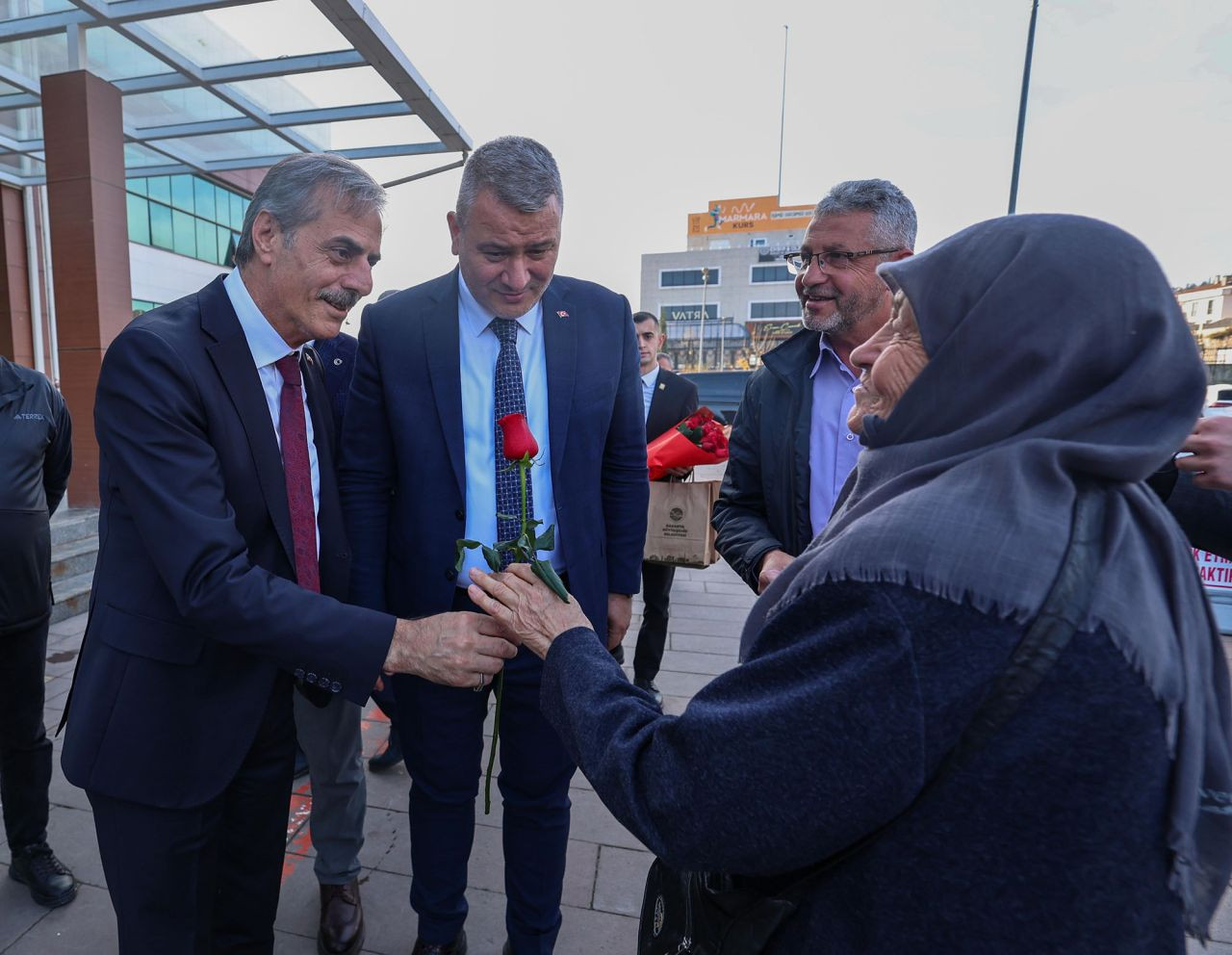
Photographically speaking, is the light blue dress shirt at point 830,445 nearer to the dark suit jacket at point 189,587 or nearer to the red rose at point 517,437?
the red rose at point 517,437

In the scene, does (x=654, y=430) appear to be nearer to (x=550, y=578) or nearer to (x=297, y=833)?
(x=297, y=833)

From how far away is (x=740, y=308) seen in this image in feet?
201

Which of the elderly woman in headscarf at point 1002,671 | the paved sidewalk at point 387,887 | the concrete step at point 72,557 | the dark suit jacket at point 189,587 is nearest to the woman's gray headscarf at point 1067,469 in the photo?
the elderly woman in headscarf at point 1002,671

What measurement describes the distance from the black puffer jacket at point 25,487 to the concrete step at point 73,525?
3.77m

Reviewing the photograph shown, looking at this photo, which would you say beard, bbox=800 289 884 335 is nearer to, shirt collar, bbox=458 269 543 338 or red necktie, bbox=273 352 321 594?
shirt collar, bbox=458 269 543 338

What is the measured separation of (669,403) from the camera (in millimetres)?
5129

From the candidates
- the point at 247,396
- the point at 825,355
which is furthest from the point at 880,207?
the point at 247,396

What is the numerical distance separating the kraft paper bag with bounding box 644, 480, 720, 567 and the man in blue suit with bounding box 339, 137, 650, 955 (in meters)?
1.48

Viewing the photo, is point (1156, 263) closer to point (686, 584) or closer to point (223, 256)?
point (686, 584)

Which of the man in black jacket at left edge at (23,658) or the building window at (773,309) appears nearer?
the man in black jacket at left edge at (23,658)

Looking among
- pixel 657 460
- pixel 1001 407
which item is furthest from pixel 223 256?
pixel 1001 407

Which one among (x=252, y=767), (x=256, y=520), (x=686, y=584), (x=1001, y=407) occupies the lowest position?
(x=686, y=584)

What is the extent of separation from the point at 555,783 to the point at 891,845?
1.43 meters

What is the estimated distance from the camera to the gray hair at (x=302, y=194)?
170 cm
